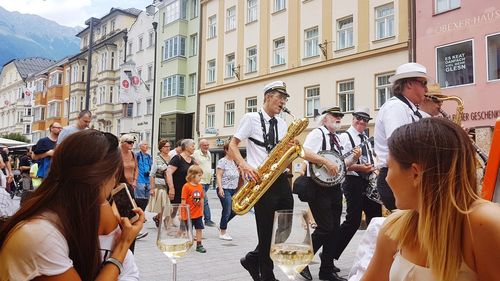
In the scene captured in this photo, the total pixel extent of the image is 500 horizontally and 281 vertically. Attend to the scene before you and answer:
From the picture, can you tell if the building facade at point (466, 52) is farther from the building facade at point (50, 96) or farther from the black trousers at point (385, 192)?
the building facade at point (50, 96)

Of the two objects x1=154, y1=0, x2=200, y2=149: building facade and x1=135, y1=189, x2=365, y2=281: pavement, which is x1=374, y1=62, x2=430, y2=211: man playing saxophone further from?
x1=154, y1=0, x2=200, y2=149: building facade

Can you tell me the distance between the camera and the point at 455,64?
61.6 ft

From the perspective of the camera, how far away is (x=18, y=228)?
1.77 meters

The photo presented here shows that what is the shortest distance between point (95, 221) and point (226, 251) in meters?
5.35

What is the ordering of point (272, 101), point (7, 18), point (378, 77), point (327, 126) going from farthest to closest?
1. point (7, 18)
2. point (378, 77)
3. point (327, 126)
4. point (272, 101)

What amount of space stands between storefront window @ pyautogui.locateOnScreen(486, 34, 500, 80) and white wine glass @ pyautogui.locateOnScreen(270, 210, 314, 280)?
18.2 m

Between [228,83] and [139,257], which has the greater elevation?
[228,83]

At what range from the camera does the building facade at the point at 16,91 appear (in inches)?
2616

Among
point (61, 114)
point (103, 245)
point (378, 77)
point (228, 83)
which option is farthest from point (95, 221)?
point (61, 114)


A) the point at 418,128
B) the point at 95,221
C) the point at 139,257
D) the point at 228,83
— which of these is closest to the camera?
the point at 418,128

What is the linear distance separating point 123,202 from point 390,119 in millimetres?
2443

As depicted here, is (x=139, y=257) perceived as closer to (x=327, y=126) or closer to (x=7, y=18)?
(x=327, y=126)

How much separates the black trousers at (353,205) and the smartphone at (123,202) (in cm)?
366

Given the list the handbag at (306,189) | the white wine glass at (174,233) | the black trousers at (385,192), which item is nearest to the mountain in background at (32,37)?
the handbag at (306,189)
